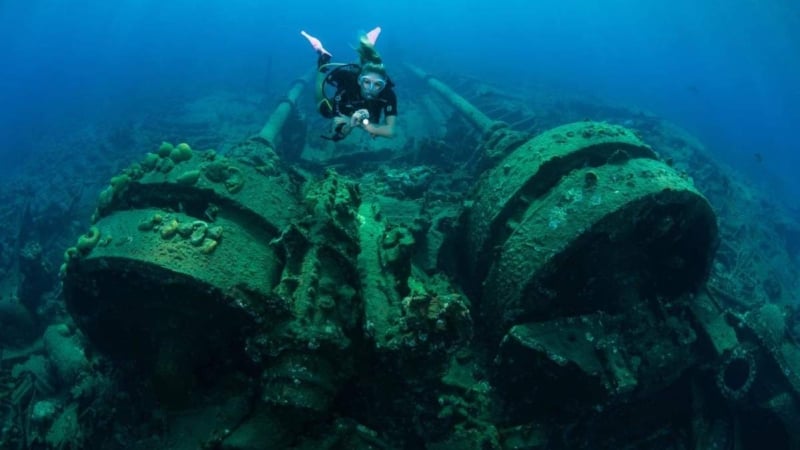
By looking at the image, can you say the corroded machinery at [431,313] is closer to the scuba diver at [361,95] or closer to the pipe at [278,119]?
the scuba diver at [361,95]

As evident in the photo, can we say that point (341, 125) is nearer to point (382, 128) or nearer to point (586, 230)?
point (382, 128)

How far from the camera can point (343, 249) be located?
368cm

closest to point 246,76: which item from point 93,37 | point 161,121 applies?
point 161,121

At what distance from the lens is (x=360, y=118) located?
5016 millimetres

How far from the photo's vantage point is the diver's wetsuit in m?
5.55

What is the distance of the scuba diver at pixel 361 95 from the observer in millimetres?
5285

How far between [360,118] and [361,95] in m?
0.70

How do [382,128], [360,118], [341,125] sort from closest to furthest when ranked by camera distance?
[360,118] → [341,125] → [382,128]

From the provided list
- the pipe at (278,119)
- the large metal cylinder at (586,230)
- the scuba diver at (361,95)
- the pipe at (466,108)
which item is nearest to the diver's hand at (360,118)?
the scuba diver at (361,95)

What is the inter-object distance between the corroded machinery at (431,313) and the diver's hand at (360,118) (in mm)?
753

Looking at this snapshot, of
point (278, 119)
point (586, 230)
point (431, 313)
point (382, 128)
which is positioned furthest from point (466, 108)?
point (431, 313)

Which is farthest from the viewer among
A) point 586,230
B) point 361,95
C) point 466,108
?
point 466,108

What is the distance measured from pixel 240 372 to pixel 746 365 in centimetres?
503

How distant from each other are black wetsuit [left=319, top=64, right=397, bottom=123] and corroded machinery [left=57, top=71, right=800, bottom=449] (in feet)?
4.27
